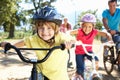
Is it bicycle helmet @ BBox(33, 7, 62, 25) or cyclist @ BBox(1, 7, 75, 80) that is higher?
bicycle helmet @ BBox(33, 7, 62, 25)

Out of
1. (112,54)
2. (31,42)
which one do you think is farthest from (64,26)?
(31,42)

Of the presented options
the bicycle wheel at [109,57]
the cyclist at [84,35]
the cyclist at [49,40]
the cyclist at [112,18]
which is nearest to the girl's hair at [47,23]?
the cyclist at [49,40]

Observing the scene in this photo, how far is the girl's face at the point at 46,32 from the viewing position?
3488mm

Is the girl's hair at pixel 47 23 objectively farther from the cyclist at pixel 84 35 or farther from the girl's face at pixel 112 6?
the girl's face at pixel 112 6

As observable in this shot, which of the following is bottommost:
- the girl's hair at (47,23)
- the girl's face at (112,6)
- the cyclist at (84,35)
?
the cyclist at (84,35)

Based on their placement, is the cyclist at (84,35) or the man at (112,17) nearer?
the cyclist at (84,35)

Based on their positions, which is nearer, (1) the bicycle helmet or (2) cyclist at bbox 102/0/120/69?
(1) the bicycle helmet

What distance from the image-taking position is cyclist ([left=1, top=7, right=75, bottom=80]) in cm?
349

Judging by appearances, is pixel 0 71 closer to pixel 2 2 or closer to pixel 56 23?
pixel 56 23

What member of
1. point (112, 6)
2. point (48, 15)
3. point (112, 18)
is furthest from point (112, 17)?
point (48, 15)

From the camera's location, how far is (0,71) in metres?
9.77

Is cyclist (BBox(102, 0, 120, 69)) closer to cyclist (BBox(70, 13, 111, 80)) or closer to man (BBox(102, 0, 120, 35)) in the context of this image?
man (BBox(102, 0, 120, 35))

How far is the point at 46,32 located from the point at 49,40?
15 centimetres

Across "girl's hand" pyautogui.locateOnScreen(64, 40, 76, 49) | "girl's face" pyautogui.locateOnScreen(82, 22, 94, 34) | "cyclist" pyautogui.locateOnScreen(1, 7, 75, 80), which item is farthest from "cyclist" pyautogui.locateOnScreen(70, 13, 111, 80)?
"girl's hand" pyautogui.locateOnScreen(64, 40, 76, 49)
